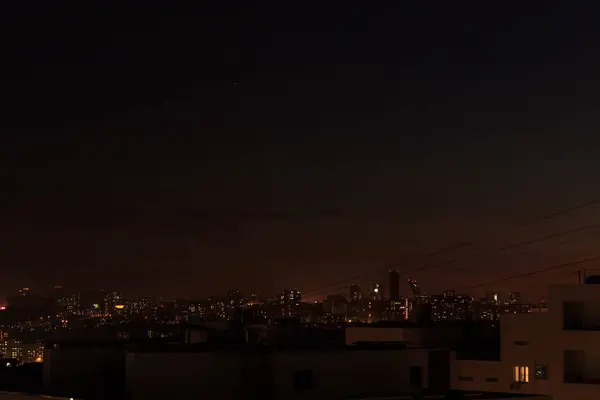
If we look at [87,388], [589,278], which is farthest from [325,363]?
[589,278]

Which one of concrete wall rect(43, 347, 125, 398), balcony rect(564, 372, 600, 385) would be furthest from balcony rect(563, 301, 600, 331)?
concrete wall rect(43, 347, 125, 398)

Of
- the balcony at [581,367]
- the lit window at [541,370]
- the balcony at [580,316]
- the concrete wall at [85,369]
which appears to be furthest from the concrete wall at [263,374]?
the balcony at [580,316]

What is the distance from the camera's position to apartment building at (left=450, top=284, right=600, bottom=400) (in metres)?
38.0

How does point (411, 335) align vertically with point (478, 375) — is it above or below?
above

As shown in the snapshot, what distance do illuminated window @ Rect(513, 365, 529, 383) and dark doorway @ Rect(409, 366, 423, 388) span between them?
533 centimetres

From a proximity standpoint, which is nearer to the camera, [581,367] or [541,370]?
[581,367]

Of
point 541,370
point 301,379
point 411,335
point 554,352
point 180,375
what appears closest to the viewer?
point 180,375

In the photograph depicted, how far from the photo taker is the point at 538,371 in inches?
1582

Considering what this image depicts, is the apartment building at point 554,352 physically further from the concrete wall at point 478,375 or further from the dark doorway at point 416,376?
the dark doorway at point 416,376

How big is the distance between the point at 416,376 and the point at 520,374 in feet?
19.7

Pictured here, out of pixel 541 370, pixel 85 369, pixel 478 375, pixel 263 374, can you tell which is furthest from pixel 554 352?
pixel 85 369

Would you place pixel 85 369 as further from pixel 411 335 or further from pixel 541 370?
pixel 541 370

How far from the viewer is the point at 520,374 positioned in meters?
41.1

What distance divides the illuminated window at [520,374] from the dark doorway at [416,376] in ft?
17.5
